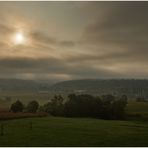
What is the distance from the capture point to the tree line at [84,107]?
5121mm

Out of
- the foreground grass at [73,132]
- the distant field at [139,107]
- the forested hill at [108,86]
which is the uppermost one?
the forested hill at [108,86]

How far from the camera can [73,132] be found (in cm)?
505

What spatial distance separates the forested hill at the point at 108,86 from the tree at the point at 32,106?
0.78ft

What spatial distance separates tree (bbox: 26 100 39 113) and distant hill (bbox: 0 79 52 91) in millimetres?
152

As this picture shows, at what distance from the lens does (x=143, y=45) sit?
202 inches

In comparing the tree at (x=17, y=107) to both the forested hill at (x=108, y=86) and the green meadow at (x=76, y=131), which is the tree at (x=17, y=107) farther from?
the forested hill at (x=108, y=86)

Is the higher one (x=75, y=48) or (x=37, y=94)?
(x=75, y=48)

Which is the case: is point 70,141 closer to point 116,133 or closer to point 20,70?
point 116,133

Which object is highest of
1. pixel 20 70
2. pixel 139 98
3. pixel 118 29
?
pixel 118 29

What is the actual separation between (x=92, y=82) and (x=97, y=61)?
0.24 m

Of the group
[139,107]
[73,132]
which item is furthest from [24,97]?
[139,107]

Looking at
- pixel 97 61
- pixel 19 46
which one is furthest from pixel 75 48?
pixel 19 46

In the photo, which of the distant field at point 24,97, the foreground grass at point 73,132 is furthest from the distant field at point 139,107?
the distant field at point 24,97

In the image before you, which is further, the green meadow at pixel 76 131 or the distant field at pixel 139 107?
the distant field at pixel 139 107
